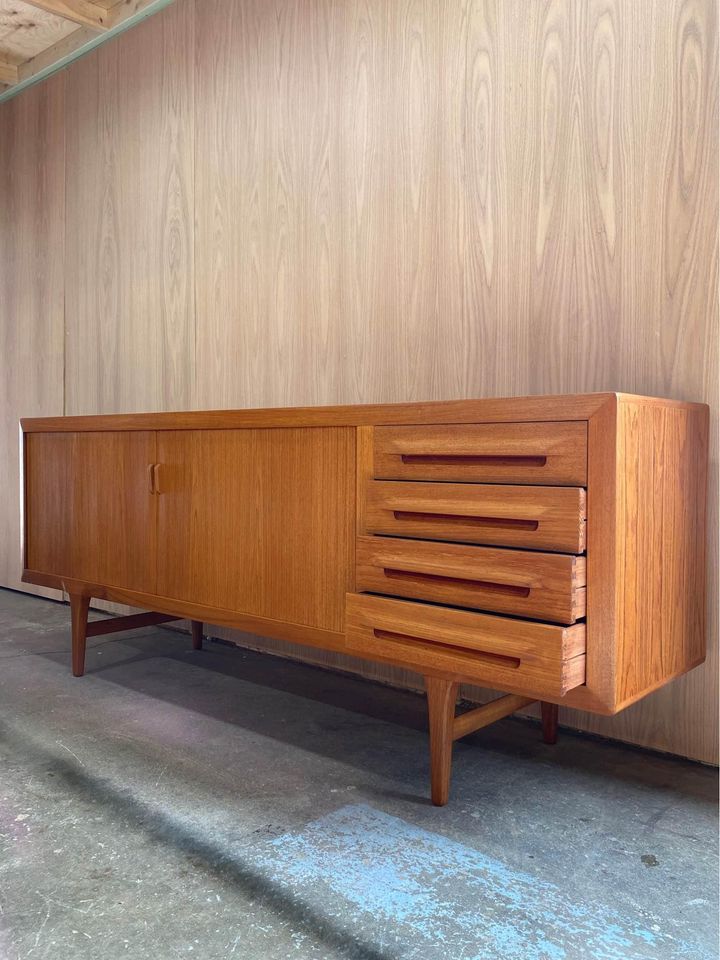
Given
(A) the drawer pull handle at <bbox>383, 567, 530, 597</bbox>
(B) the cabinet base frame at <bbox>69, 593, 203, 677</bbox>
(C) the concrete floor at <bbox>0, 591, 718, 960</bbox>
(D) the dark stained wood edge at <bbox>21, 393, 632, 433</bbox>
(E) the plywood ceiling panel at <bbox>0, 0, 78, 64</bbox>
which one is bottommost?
(C) the concrete floor at <bbox>0, 591, 718, 960</bbox>

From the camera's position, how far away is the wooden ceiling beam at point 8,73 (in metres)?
3.64

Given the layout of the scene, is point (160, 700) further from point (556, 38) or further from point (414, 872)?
point (556, 38)

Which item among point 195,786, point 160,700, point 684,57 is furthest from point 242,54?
point 195,786

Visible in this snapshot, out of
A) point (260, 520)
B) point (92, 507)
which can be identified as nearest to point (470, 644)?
point (260, 520)

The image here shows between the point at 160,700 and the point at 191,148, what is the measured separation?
191 centimetres

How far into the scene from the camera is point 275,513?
1.75 m

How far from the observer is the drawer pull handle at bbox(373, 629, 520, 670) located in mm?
1318

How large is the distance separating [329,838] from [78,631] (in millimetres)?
1246

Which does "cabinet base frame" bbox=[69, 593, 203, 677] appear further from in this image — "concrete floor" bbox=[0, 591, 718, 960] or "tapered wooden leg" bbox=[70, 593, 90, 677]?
"concrete floor" bbox=[0, 591, 718, 960]

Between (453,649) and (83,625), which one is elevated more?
(453,649)

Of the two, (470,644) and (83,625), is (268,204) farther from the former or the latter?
(470,644)

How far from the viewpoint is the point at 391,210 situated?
2.17 metres

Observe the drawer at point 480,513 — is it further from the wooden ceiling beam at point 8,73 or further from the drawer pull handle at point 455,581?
the wooden ceiling beam at point 8,73

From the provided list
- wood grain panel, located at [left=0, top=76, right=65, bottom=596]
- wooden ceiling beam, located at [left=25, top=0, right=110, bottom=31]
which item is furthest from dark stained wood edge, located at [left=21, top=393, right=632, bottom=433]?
wooden ceiling beam, located at [left=25, top=0, right=110, bottom=31]
